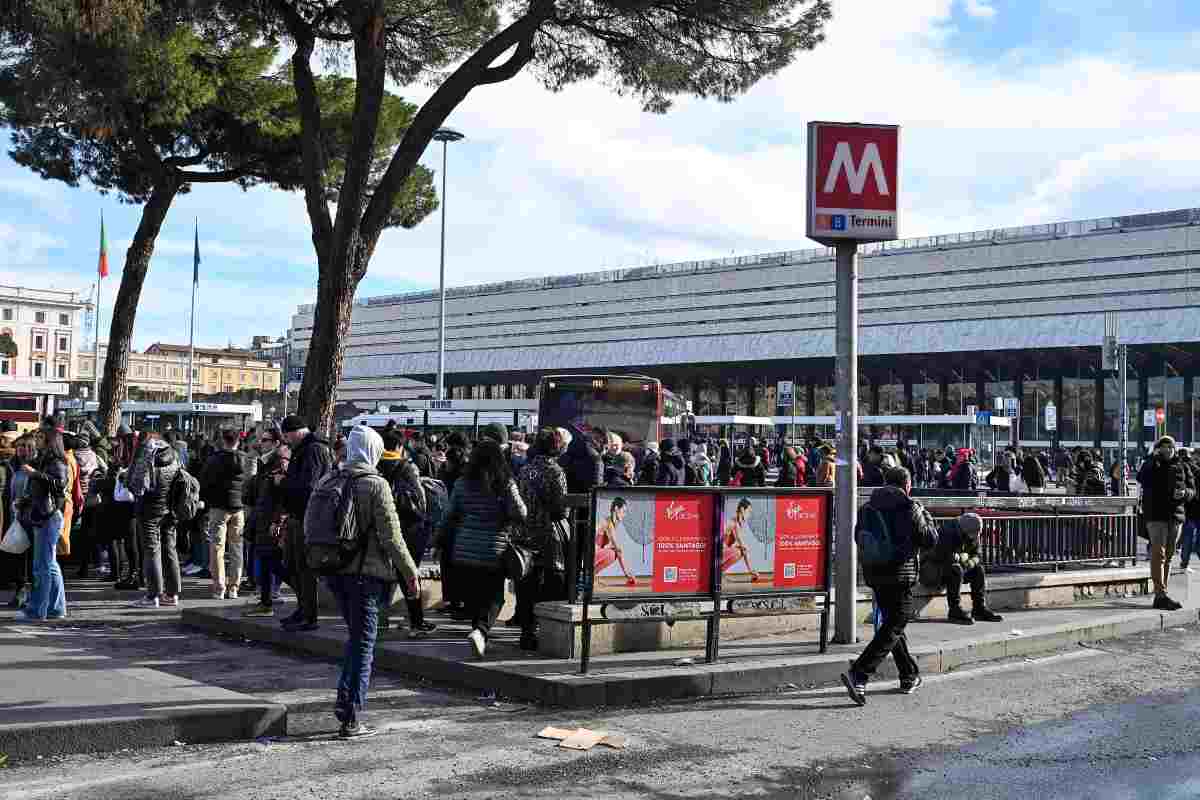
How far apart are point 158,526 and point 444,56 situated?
35.3ft

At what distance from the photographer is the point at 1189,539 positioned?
1567 cm

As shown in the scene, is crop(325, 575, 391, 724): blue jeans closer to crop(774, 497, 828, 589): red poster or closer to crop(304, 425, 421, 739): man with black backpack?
crop(304, 425, 421, 739): man with black backpack

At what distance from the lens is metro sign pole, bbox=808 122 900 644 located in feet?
30.7

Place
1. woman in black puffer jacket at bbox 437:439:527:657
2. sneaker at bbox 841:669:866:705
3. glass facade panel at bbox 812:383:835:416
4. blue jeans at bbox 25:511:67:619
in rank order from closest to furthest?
sneaker at bbox 841:669:866:705 < woman in black puffer jacket at bbox 437:439:527:657 < blue jeans at bbox 25:511:67:619 < glass facade panel at bbox 812:383:835:416

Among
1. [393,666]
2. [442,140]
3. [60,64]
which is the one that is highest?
[442,140]

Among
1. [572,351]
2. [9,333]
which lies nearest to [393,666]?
[572,351]

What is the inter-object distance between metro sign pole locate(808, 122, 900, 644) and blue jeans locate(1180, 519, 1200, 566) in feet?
26.8

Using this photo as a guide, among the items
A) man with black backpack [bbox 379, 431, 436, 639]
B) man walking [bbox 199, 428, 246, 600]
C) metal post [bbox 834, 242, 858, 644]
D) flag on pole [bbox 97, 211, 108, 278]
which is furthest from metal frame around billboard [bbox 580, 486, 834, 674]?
flag on pole [bbox 97, 211, 108, 278]

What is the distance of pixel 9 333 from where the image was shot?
106 m

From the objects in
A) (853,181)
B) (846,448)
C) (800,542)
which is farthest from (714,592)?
(853,181)

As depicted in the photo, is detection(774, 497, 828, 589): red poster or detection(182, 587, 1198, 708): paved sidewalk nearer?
detection(182, 587, 1198, 708): paved sidewalk

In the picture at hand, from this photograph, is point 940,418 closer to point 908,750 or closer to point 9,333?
point 908,750

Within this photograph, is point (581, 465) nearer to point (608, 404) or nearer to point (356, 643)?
point (356, 643)

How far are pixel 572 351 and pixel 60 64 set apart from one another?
3190 inches
